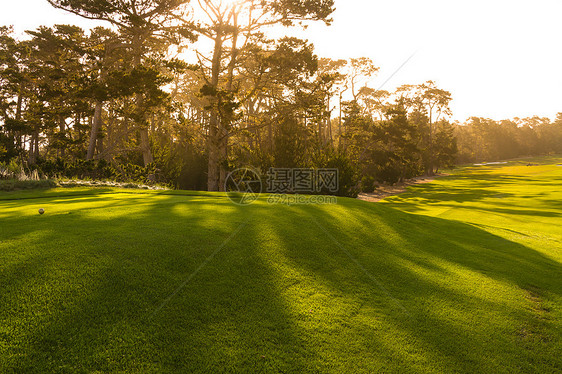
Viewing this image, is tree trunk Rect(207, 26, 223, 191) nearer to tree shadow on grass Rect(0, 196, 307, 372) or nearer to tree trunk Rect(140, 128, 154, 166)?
tree trunk Rect(140, 128, 154, 166)

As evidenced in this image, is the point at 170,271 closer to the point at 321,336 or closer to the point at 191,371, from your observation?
the point at 191,371

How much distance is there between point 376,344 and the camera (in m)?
3.18

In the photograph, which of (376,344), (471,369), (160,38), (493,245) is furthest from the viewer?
(160,38)

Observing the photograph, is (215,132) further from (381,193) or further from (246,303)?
(381,193)

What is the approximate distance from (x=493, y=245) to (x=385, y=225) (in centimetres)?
274

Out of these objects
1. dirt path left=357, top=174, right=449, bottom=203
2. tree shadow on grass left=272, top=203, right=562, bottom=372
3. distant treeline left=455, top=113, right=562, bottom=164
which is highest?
distant treeline left=455, top=113, right=562, bottom=164

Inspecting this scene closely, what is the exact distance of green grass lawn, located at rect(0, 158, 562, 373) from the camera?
2.80m

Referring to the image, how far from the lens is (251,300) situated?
11.9 ft

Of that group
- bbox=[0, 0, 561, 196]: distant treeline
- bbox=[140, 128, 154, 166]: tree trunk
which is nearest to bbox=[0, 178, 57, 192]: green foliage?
bbox=[0, 0, 561, 196]: distant treeline

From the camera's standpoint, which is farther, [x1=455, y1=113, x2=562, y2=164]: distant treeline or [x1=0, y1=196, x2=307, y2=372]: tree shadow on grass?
[x1=455, y1=113, x2=562, y2=164]: distant treeline

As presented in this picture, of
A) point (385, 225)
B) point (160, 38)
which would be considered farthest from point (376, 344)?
point (160, 38)

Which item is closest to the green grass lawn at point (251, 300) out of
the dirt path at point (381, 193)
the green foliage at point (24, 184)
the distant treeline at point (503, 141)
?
the green foliage at point (24, 184)

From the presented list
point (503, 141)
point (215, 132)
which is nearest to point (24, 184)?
point (215, 132)

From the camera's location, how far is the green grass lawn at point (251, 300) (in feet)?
9.19
